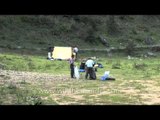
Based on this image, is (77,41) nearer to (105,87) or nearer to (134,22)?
(134,22)

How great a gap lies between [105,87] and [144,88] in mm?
1679

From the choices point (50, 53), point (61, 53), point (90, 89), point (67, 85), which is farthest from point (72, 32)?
point (90, 89)

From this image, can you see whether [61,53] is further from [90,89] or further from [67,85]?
[90,89]

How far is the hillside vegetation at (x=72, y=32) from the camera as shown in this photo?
37.3m

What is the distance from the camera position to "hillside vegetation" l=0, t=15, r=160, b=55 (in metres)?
37.3

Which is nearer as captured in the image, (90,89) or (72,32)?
(90,89)

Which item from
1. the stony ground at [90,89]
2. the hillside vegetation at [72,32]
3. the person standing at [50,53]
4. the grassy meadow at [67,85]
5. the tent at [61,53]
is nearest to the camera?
the grassy meadow at [67,85]

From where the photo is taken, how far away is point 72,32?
1628 inches

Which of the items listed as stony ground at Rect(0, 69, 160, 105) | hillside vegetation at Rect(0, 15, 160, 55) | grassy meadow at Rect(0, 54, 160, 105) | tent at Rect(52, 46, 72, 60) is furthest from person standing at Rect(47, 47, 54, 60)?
stony ground at Rect(0, 69, 160, 105)

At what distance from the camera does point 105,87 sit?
1827 centimetres

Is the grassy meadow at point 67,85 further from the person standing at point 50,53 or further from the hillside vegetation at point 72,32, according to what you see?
the hillside vegetation at point 72,32

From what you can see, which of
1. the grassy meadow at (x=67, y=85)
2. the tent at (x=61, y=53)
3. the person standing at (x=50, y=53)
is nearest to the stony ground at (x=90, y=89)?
the grassy meadow at (x=67, y=85)
